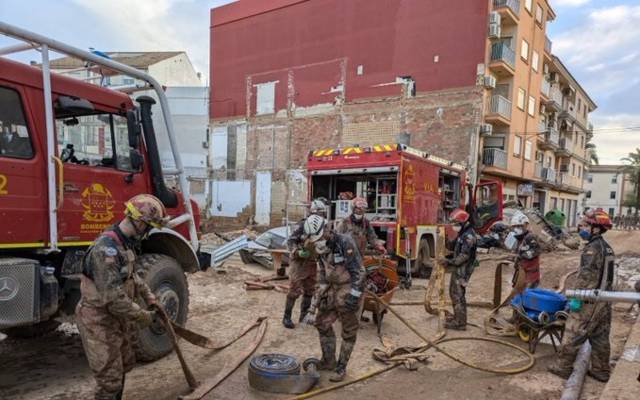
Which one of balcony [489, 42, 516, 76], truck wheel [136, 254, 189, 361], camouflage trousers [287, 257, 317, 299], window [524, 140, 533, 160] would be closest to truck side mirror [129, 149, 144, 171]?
truck wheel [136, 254, 189, 361]

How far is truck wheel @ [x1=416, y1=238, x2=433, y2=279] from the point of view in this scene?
10547 mm

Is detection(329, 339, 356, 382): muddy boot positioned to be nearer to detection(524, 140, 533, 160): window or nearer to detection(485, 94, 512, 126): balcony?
detection(485, 94, 512, 126): balcony

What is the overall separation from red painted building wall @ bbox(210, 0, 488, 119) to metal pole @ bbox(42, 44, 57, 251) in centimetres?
1990

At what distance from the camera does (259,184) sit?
87.2 ft

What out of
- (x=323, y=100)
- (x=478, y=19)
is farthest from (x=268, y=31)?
(x=478, y=19)

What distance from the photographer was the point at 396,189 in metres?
9.69

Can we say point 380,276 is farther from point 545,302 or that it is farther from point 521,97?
point 521,97

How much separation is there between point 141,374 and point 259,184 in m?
22.3

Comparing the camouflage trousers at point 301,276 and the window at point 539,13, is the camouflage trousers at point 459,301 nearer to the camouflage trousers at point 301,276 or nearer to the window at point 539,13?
the camouflage trousers at point 301,276

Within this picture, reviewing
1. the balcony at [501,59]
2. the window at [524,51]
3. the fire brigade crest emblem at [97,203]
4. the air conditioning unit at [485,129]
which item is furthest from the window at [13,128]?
the window at [524,51]

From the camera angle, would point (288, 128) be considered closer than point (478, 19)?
No

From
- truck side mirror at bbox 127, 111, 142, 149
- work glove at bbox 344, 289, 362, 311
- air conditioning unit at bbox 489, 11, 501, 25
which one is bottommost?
work glove at bbox 344, 289, 362, 311

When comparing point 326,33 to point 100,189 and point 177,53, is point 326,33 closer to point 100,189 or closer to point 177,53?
point 177,53

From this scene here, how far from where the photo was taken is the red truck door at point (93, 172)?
4195 millimetres
